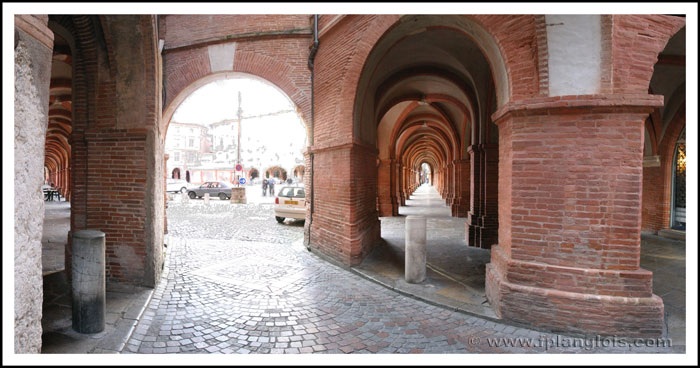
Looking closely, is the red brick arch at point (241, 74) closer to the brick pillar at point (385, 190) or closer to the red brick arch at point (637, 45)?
the red brick arch at point (637, 45)

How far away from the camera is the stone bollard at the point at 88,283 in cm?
337

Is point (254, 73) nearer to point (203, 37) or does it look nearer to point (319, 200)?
point (203, 37)

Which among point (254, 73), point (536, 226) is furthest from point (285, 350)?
point (254, 73)

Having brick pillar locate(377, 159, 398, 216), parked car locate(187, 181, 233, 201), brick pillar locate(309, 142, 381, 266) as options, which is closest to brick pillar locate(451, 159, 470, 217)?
brick pillar locate(377, 159, 398, 216)

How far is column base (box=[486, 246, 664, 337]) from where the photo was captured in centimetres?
341

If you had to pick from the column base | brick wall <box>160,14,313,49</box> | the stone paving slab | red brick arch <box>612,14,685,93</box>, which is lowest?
the stone paving slab

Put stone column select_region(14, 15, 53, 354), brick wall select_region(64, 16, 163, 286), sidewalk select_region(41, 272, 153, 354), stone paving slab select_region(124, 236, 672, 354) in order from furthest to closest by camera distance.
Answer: brick wall select_region(64, 16, 163, 286) < stone paving slab select_region(124, 236, 672, 354) < sidewalk select_region(41, 272, 153, 354) < stone column select_region(14, 15, 53, 354)

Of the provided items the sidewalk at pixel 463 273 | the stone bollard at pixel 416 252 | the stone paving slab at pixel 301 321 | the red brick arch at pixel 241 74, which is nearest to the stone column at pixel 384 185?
the sidewalk at pixel 463 273

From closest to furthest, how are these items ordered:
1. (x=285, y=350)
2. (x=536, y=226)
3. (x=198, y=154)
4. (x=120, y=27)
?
1. (x=285, y=350)
2. (x=536, y=226)
3. (x=120, y=27)
4. (x=198, y=154)

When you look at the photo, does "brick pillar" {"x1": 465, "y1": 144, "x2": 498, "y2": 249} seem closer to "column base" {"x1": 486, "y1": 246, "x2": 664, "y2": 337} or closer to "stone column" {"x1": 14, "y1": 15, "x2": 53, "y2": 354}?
"column base" {"x1": 486, "y1": 246, "x2": 664, "y2": 337}

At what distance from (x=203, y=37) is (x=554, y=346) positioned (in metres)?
10.1

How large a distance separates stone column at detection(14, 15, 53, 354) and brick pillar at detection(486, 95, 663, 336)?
440 centimetres

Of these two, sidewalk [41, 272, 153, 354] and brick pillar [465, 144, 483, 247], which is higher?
brick pillar [465, 144, 483, 247]

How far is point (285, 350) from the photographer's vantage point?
10.4 ft
